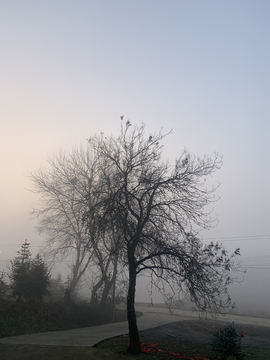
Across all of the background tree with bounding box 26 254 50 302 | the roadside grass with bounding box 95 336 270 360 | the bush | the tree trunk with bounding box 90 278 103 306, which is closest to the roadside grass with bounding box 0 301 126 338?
the background tree with bounding box 26 254 50 302

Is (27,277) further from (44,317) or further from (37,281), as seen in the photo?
(44,317)

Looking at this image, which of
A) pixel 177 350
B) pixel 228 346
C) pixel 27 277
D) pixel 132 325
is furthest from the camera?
pixel 27 277

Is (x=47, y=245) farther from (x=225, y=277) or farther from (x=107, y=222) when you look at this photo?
(x=225, y=277)

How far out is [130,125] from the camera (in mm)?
12094

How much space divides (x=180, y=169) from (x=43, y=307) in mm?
13033

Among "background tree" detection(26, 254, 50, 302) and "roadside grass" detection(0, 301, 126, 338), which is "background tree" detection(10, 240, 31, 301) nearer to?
"background tree" detection(26, 254, 50, 302)

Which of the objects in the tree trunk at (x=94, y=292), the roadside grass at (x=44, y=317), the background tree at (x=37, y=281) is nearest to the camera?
the roadside grass at (x=44, y=317)

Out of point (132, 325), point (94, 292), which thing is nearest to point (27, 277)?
point (94, 292)

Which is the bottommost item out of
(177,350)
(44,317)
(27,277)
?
(177,350)

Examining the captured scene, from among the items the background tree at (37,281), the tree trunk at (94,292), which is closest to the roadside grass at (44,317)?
the background tree at (37,281)

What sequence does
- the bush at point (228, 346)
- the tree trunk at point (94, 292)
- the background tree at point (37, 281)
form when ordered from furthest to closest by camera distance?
1. the tree trunk at point (94, 292)
2. the background tree at point (37, 281)
3. the bush at point (228, 346)

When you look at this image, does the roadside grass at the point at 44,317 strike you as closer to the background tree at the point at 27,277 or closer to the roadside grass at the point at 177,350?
the background tree at the point at 27,277

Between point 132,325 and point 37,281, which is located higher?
point 37,281

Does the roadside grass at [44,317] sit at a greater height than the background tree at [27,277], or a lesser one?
lesser
